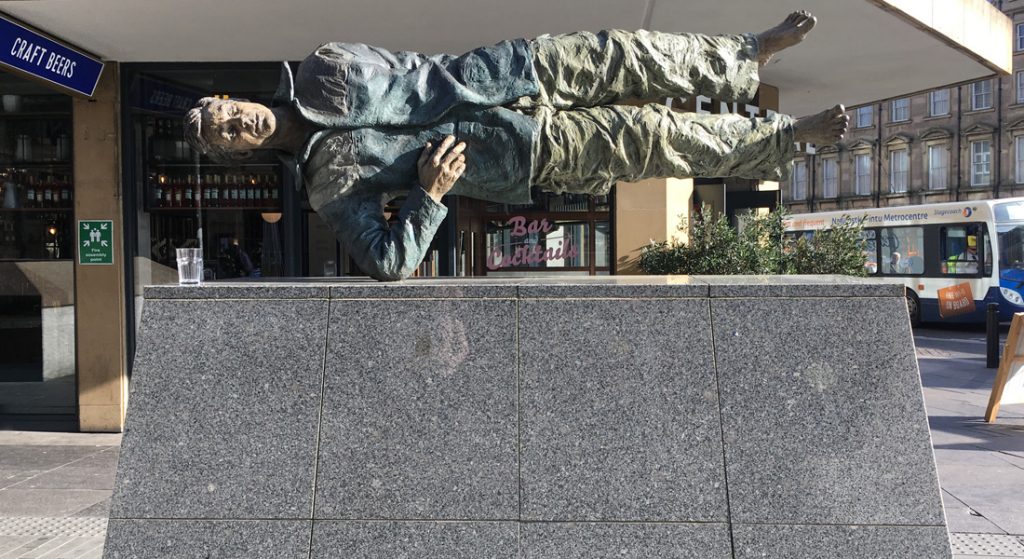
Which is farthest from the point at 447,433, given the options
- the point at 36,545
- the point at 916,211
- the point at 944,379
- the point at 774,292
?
the point at 916,211

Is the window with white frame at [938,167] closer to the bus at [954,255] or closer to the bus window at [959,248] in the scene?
the bus at [954,255]

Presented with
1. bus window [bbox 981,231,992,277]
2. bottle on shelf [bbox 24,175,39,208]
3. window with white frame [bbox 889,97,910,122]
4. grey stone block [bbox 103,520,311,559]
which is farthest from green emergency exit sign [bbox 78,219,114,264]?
window with white frame [bbox 889,97,910,122]

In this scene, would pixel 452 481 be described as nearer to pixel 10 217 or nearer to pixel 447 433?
pixel 447 433

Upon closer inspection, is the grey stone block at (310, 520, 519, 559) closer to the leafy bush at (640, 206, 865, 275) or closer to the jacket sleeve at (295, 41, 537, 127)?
the jacket sleeve at (295, 41, 537, 127)

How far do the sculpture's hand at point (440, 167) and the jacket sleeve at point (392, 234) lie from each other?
0.16 feet

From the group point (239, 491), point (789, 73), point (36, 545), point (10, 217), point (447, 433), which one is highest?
point (789, 73)

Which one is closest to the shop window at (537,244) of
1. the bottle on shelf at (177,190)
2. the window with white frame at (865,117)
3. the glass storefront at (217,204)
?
the glass storefront at (217,204)

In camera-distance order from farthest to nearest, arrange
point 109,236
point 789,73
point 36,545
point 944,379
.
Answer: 1. point 944,379
2. point 789,73
3. point 109,236
4. point 36,545

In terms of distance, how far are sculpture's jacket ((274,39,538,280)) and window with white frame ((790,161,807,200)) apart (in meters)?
52.6

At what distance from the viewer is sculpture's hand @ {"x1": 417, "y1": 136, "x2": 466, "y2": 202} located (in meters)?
3.62

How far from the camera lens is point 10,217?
9.10m

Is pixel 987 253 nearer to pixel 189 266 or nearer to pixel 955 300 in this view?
pixel 955 300

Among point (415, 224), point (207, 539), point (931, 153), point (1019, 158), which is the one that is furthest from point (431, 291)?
point (931, 153)

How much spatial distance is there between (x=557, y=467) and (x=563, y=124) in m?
1.58
